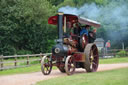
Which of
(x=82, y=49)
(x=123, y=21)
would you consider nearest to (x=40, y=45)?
(x=123, y=21)

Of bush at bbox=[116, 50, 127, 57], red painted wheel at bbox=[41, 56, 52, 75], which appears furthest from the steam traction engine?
bush at bbox=[116, 50, 127, 57]

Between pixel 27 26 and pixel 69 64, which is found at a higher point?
pixel 27 26

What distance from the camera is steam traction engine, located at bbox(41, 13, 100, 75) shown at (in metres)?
13.1

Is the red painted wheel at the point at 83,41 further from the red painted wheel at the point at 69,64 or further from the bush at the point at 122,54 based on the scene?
the bush at the point at 122,54

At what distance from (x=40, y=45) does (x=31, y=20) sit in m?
3.80

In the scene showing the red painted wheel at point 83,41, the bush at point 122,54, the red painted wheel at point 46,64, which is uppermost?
the red painted wheel at point 83,41

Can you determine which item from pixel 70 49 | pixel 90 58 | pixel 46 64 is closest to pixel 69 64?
pixel 70 49

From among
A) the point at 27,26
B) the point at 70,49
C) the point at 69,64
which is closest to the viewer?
the point at 69,64

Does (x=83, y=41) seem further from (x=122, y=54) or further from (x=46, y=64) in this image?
(x=122, y=54)

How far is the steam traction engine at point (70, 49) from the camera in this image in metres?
13.1

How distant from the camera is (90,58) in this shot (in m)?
14.3

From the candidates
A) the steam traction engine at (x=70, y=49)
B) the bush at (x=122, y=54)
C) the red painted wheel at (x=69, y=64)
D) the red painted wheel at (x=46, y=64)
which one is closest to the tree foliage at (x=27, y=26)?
the bush at (x=122, y=54)

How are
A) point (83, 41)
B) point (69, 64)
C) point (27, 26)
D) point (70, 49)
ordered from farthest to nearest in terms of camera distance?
1. point (27, 26)
2. point (83, 41)
3. point (70, 49)
4. point (69, 64)

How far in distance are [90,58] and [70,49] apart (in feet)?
4.60
